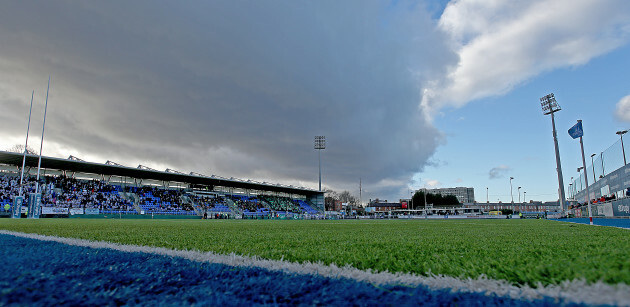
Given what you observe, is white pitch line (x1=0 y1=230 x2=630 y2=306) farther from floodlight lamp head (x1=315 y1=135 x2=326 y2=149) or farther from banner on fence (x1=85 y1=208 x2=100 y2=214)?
floodlight lamp head (x1=315 y1=135 x2=326 y2=149)

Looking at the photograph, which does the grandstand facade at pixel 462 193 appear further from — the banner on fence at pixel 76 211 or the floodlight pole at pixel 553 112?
the banner on fence at pixel 76 211

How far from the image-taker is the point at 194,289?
1.29 m

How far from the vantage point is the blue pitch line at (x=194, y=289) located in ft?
3.58

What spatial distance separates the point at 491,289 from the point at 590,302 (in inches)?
13.1

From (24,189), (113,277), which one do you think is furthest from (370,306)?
(24,189)

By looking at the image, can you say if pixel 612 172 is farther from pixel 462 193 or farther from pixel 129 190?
pixel 462 193

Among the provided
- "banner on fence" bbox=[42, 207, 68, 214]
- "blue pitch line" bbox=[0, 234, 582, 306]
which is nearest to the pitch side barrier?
"blue pitch line" bbox=[0, 234, 582, 306]

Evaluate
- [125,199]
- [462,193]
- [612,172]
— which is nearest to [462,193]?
[462,193]

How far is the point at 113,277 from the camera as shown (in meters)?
1.46

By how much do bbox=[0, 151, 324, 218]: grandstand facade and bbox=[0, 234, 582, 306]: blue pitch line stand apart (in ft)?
92.0

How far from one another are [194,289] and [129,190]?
128 ft

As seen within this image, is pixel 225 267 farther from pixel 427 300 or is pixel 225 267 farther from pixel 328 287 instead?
pixel 427 300

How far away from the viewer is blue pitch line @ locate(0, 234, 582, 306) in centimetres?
109

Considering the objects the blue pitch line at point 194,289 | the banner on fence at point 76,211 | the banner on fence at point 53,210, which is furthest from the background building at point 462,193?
the blue pitch line at point 194,289
